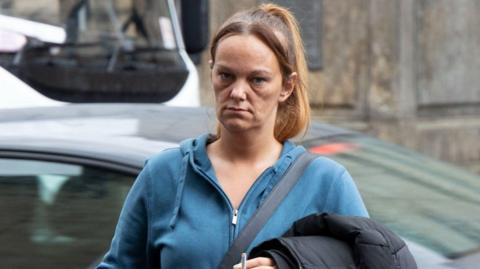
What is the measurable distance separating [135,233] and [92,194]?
125 centimetres

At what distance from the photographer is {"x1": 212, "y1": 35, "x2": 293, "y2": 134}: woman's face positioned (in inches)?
104

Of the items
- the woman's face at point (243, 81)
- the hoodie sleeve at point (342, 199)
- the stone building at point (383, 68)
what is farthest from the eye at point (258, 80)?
the stone building at point (383, 68)

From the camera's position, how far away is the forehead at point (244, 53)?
2.65 meters

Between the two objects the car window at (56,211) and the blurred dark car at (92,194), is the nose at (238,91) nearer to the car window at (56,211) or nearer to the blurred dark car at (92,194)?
the blurred dark car at (92,194)

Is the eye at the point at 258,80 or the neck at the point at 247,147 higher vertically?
the eye at the point at 258,80

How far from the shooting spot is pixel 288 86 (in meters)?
2.78

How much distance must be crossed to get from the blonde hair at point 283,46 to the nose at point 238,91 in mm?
104

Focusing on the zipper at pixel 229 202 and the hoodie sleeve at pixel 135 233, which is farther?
the hoodie sleeve at pixel 135 233

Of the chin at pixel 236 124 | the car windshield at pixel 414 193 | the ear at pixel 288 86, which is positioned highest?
the ear at pixel 288 86

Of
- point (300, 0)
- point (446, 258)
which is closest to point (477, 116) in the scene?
point (300, 0)

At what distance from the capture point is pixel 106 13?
7930 mm

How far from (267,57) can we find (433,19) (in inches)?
433

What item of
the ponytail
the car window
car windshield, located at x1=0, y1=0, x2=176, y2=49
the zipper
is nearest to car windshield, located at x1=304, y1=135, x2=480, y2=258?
the car window

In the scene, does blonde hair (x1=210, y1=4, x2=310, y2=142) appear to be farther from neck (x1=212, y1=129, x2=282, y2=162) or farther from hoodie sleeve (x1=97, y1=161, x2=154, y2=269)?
hoodie sleeve (x1=97, y1=161, x2=154, y2=269)
